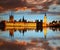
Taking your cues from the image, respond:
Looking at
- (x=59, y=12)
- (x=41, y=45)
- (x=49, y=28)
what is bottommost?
(x=41, y=45)

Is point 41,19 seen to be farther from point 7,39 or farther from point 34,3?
point 7,39

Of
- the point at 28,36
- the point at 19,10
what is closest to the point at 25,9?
the point at 19,10

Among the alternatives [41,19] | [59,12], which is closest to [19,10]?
[41,19]

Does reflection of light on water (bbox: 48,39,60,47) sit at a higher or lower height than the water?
lower

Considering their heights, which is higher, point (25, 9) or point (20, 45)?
point (25, 9)

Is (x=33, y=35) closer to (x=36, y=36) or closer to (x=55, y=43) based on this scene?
(x=36, y=36)

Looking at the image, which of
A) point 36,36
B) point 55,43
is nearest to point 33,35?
point 36,36

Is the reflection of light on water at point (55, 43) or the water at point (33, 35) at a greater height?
the water at point (33, 35)
